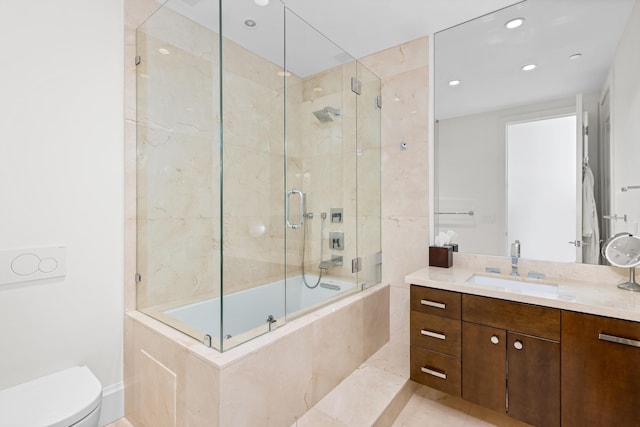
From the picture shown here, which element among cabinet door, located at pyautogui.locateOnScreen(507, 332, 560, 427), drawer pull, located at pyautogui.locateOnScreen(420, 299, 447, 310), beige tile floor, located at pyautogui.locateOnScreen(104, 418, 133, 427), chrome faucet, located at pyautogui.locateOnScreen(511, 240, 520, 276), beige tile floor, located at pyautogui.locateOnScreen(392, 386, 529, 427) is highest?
chrome faucet, located at pyautogui.locateOnScreen(511, 240, 520, 276)

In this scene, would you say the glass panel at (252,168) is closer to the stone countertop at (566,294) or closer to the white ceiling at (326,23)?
the white ceiling at (326,23)

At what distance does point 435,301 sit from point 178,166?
5.66 ft

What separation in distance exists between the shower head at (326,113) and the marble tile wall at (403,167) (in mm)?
513

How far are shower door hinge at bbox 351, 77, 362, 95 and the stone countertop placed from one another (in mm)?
1477

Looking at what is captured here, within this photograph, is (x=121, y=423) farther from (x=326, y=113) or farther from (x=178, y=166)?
(x=326, y=113)

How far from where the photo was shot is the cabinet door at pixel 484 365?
5.45ft

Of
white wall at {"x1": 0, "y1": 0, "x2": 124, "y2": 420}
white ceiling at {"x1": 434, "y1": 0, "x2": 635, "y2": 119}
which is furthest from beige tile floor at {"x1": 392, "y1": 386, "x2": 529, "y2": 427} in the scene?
white ceiling at {"x1": 434, "y1": 0, "x2": 635, "y2": 119}

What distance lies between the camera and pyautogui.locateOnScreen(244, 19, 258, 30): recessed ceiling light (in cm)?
164

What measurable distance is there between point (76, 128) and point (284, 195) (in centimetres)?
119

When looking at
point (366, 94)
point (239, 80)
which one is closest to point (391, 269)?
point (366, 94)

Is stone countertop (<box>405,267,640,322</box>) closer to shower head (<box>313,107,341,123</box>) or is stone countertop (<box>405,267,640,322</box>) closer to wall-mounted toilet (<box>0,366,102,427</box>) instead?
shower head (<box>313,107,341,123</box>)

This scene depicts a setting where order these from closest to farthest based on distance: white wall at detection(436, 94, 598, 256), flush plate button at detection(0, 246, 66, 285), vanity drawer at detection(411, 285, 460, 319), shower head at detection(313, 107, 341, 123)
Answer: flush plate button at detection(0, 246, 66, 285)
vanity drawer at detection(411, 285, 460, 319)
white wall at detection(436, 94, 598, 256)
shower head at detection(313, 107, 341, 123)

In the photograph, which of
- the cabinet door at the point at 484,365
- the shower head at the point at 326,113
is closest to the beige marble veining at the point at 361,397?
the cabinet door at the point at 484,365

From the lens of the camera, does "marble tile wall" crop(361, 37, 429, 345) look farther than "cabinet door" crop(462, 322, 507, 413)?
Yes
